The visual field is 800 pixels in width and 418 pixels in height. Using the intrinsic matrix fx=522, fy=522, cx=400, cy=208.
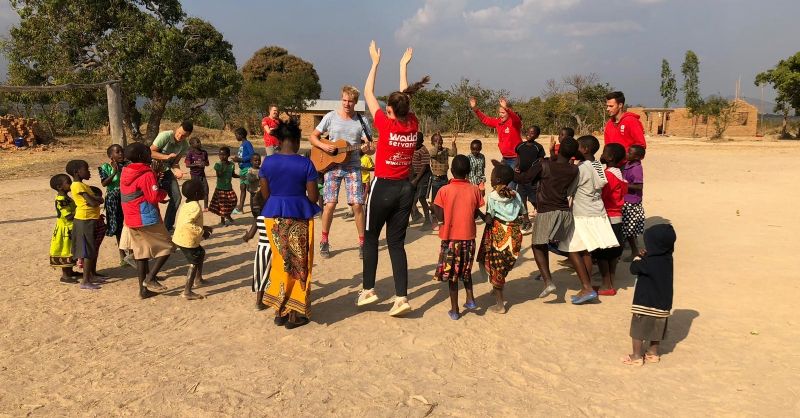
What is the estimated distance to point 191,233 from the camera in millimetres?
4992

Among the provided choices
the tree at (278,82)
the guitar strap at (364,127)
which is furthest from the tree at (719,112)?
the guitar strap at (364,127)

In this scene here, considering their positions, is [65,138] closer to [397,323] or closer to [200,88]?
[200,88]

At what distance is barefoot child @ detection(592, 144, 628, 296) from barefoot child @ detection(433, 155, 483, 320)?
1.57m

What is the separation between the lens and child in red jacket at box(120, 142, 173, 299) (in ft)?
16.0

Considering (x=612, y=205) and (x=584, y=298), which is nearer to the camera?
(x=584, y=298)

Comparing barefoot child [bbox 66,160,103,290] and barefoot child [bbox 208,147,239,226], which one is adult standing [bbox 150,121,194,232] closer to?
barefoot child [bbox 208,147,239,226]

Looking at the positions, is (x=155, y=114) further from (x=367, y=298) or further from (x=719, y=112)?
(x=719, y=112)

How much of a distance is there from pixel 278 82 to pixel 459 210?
36653mm

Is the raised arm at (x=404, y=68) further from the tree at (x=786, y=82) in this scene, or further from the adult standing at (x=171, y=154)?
the tree at (x=786, y=82)

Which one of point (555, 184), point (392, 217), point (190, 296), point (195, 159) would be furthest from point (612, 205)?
point (195, 159)

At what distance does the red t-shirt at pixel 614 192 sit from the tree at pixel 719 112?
33341 mm

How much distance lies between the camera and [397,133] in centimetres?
443

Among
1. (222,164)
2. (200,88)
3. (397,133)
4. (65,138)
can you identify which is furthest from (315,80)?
(397,133)

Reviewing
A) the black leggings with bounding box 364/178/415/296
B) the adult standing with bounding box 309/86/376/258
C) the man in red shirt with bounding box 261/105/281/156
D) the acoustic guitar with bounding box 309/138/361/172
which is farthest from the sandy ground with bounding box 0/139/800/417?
the man in red shirt with bounding box 261/105/281/156
